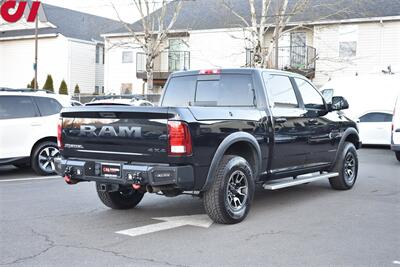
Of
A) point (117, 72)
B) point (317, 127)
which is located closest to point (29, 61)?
point (117, 72)

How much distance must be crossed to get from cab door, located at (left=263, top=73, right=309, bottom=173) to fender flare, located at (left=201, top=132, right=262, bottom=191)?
0.43 metres

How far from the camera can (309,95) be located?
8.45m

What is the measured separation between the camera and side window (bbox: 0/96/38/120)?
10.5 m

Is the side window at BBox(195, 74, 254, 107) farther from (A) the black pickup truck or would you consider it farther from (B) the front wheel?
(B) the front wheel

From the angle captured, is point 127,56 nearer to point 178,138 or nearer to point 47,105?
point 47,105

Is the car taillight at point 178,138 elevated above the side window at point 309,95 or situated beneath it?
situated beneath

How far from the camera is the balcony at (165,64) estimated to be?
31.5 m

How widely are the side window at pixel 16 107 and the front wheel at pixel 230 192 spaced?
5.79m

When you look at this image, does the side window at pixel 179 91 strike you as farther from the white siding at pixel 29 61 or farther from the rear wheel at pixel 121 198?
the white siding at pixel 29 61

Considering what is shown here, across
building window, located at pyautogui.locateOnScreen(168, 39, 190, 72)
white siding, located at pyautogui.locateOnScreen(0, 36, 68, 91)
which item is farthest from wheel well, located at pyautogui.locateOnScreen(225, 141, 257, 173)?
white siding, located at pyautogui.locateOnScreen(0, 36, 68, 91)

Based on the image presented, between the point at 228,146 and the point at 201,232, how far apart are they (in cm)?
107

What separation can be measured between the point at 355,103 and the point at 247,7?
1253cm

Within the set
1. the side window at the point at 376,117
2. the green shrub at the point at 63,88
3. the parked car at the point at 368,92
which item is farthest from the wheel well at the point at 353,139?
the green shrub at the point at 63,88

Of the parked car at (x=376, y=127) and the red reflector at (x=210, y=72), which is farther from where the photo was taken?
the parked car at (x=376, y=127)
